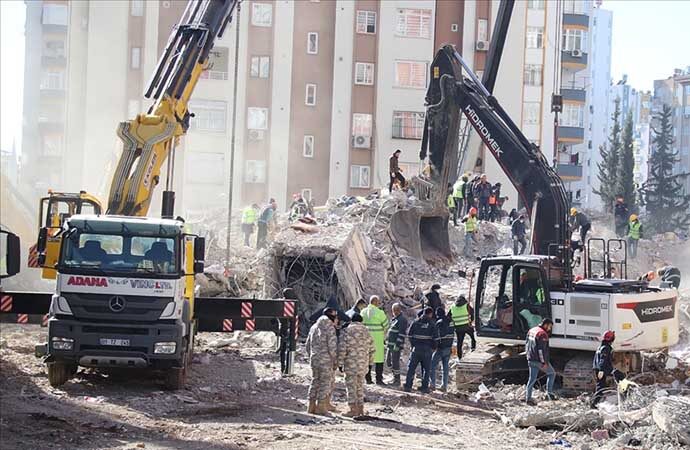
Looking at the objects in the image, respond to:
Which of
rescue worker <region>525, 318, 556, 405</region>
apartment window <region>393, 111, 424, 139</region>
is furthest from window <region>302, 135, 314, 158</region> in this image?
rescue worker <region>525, 318, 556, 405</region>

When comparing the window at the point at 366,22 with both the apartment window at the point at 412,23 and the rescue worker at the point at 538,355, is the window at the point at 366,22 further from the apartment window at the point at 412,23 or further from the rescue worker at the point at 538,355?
the rescue worker at the point at 538,355

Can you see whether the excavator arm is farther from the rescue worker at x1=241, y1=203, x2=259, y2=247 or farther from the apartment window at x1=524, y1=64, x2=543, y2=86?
the apartment window at x1=524, y1=64, x2=543, y2=86

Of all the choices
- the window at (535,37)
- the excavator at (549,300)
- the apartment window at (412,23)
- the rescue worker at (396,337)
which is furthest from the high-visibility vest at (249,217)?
the window at (535,37)

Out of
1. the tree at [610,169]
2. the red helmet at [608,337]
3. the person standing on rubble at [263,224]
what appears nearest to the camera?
the red helmet at [608,337]

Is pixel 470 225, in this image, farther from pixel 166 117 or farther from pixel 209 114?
pixel 209 114

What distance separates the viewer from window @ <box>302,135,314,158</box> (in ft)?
177

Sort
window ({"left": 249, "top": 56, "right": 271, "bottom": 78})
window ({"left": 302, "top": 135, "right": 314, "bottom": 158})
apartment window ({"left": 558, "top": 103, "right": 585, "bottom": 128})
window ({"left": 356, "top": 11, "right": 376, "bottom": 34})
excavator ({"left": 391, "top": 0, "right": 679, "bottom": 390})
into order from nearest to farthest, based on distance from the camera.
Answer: excavator ({"left": 391, "top": 0, "right": 679, "bottom": 390}), window ({"left": 249, "top": 56, "right": 271, "bottom": 78}), window ({"left": 302, "top": 135, "right": 314, "bottom": 158}), window ({"left": 356, "top": 11, "right": 376, "bottom": 34}), apartment window ({"left": 558, "top": 103, "right": 585, "bottom": 128})

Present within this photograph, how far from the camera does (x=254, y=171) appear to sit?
5338 centimetres

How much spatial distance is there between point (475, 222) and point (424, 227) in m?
2.34

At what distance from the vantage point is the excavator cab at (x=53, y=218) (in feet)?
56.6

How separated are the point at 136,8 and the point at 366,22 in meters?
11.3

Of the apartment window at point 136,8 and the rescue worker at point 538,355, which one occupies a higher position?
the apartment window at point 136,8

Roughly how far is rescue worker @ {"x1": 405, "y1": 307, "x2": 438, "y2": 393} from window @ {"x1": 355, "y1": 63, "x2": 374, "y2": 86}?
3673 cm

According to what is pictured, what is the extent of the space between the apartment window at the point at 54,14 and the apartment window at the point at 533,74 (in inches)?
1032
